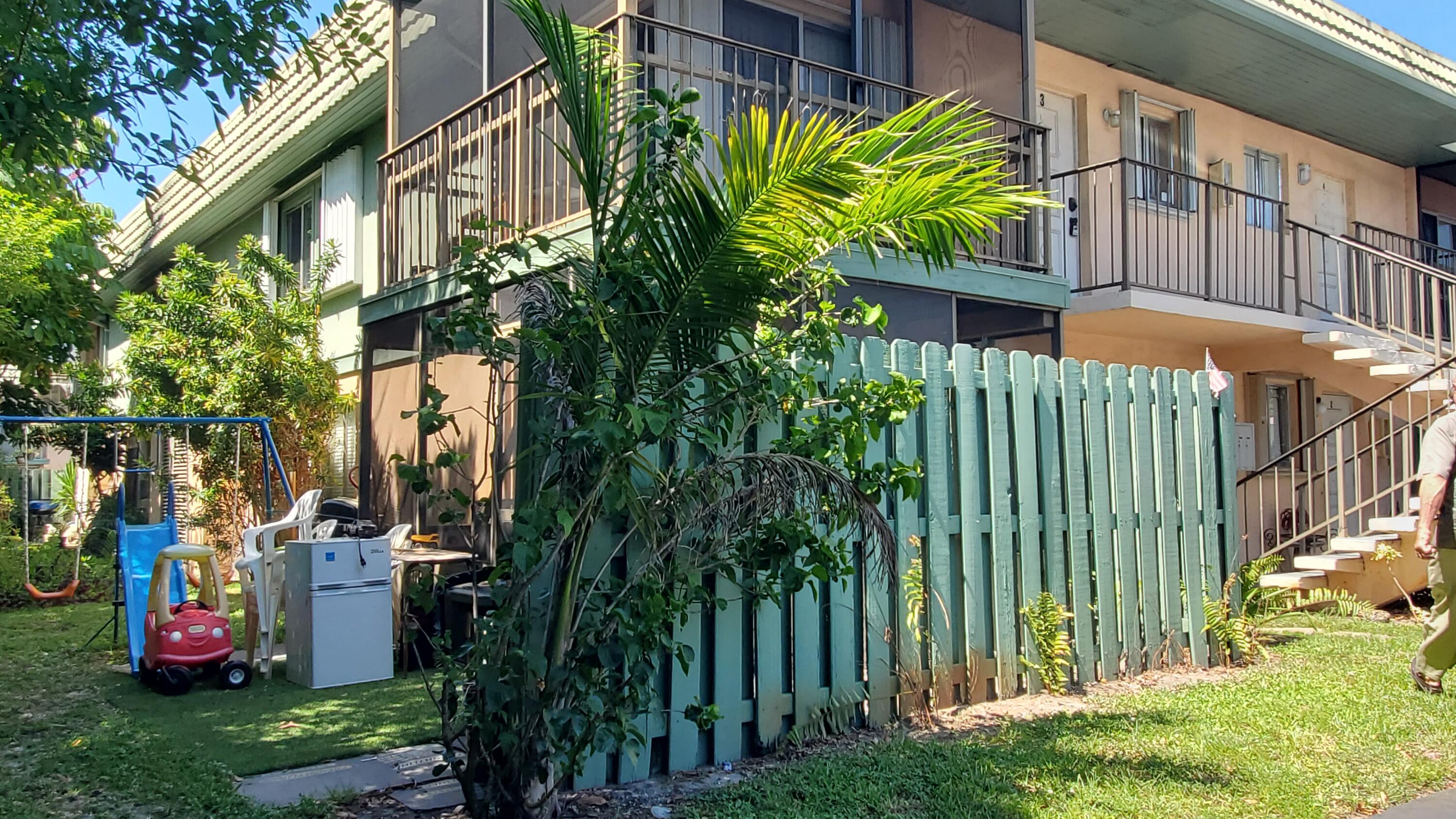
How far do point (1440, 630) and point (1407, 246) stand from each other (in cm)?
1123

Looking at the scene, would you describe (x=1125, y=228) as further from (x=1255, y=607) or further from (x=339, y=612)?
(x=339, y=612)

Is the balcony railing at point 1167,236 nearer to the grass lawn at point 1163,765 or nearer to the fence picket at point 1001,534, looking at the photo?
the fence picket at point 1001,534

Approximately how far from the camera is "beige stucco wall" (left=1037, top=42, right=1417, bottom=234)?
11.3m

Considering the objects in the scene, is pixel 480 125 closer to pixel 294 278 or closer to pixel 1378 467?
pixel 294 278

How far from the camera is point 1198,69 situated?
11508mm

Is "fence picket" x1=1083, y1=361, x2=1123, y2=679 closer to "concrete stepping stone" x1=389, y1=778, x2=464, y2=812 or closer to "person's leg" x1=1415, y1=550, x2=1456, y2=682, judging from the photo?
"person's leg" x1=1415, y1=550, x2=1456, y2=682

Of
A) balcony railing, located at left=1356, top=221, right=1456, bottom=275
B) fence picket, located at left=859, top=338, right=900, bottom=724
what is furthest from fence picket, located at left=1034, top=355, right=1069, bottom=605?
balcony railing, located at left=1356, top=221, right=1456, bottom=275

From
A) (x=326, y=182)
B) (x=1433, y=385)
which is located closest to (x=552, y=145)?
(x=326, y=182)

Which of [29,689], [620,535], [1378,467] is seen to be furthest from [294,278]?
[1378,467]

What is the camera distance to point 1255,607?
24.3ft

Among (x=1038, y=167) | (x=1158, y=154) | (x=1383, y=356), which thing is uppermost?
(x=1158, y=154)

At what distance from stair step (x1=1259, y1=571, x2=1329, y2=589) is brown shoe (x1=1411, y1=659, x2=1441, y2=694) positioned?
265cm

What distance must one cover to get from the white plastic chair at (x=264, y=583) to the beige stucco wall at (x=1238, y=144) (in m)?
8.21

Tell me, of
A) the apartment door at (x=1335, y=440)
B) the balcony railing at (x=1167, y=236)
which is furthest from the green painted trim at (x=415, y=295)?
the apartment door at (x=1335, y=440)
